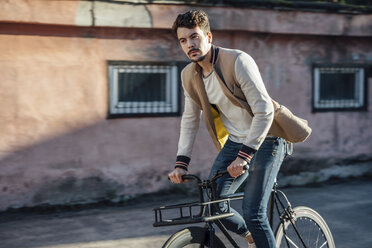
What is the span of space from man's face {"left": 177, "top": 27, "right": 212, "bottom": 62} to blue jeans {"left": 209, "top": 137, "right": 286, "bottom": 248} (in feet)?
2.33

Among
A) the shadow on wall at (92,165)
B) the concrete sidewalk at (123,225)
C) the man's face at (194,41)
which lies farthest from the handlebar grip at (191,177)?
the shadow on wall at (92,165)

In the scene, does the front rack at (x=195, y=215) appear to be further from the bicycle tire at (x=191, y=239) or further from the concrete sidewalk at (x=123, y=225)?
the concrete sidewalk at (x=123, y=225)

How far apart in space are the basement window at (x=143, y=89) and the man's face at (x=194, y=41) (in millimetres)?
3868

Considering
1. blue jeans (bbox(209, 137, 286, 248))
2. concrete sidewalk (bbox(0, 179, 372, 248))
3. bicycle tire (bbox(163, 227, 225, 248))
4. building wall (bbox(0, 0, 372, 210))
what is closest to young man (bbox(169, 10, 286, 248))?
blue jeans (bbox(209, 137, 286, 248))

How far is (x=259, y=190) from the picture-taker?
11.1ft

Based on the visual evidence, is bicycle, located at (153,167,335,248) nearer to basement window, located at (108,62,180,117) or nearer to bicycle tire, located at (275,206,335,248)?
bicycle tire, located at (275,206,335,248)

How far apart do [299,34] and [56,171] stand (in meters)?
4.16

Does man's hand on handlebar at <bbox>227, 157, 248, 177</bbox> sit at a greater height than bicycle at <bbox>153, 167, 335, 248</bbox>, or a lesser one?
greater

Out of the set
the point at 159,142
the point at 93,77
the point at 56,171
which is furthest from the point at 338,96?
the point at 56,171

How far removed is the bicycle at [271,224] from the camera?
3.02 m

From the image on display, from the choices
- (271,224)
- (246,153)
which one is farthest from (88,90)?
(246,153)

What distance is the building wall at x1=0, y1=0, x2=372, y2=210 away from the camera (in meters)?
6.45

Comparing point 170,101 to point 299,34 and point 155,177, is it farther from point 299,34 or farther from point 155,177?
point 299,34

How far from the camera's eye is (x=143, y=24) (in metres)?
6.95
